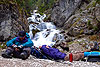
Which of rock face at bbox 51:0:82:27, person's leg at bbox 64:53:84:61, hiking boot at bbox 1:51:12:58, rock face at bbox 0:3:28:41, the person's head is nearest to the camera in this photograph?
hiking boot at bbox 1:51:12:58

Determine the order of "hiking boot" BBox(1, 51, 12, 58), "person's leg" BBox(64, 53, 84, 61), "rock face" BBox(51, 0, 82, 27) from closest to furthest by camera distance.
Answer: "hiking boot" BBox(1, 51, 12, 58), "person's leg" BBox(64, 53, 84, 61), "rock face" BBox(51, 0, 82, 27)

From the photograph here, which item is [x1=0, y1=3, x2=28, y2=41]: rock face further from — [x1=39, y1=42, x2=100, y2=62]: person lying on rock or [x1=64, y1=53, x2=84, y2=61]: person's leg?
[x1=64, y1=53, x2=84, y2=61]: person's leg

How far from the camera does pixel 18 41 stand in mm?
5098

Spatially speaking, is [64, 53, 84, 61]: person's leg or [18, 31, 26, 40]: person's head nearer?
[64, 53, 84, 61]: person's leg

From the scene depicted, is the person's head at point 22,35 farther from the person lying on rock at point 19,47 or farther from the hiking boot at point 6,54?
the hiking boot at point 6,54

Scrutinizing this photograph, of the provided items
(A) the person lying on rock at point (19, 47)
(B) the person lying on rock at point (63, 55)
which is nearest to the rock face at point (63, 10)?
(B) the person lying on rock at point (63, 55)

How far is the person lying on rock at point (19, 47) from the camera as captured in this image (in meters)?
4.57

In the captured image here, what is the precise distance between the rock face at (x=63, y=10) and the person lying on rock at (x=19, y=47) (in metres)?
19.7

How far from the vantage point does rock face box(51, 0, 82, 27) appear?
23500mm

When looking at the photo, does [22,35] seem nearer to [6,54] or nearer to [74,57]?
[6,54]

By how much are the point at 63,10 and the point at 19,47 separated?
2196 cm

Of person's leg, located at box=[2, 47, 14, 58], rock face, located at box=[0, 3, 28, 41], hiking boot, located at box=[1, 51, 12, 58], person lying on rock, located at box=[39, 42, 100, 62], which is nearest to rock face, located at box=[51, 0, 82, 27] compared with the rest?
rock face, located at box=[0, 3, 28, 41]

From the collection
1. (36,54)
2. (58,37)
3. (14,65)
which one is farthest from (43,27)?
(14,65)

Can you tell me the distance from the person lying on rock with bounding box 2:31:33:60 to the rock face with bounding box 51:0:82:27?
19697mm
